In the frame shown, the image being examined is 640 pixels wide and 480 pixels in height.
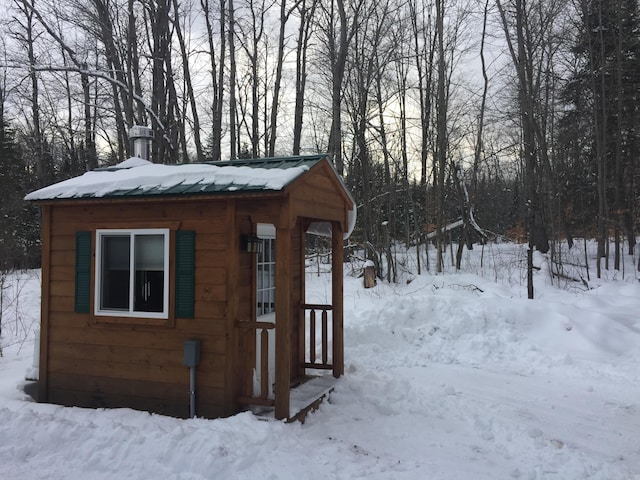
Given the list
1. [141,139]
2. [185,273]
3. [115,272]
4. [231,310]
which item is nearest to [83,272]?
[115,272]

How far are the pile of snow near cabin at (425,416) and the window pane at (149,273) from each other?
3.68ft

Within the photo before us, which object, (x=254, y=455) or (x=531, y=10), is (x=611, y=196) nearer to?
(x=531, y=10)

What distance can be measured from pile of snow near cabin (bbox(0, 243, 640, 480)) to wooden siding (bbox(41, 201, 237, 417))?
363 millimetres

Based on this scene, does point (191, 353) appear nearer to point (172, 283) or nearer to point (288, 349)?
point (172, 283)

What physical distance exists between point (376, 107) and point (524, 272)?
7933mm

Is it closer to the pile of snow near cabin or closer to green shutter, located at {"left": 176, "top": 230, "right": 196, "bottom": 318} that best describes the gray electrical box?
green shutter, located at {"left": 176, "top": 230, "right": 196, "bottom": 318}

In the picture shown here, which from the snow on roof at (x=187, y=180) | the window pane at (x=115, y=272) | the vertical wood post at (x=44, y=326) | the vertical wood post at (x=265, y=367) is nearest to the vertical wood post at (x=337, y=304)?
the snow on roof at (x=187, y=180)

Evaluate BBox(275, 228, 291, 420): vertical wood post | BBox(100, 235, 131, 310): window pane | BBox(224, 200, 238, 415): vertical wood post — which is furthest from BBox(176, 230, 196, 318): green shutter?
BBox(275, 228, 291, 420): vertical wood post

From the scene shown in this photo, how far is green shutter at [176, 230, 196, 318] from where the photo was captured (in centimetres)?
494

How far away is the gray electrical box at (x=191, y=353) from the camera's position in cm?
476

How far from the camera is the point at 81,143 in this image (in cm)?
2130

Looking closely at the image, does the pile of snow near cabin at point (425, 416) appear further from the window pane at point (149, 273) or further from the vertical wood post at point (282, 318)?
the window pane at point (149, 273)

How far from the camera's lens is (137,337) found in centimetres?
514

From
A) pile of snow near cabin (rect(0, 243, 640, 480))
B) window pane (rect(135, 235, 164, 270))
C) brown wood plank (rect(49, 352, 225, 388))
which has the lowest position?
pile of snow near cabin (rect(0, 243, 640, 480))
